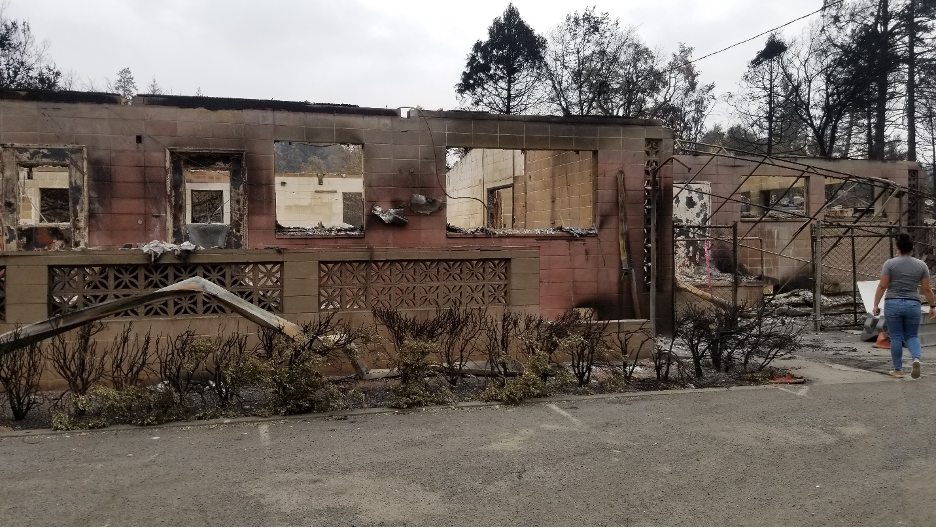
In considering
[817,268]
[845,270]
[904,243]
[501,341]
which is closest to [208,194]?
[845,270]

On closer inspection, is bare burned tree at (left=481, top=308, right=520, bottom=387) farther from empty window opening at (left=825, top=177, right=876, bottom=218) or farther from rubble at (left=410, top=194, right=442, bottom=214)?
empty window opening at (left=825, top=177, right=876, bottom=218)

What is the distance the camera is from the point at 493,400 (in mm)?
7074

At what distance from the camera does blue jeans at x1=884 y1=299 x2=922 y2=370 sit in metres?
8.29

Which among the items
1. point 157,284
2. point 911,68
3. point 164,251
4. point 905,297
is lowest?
point 905,297

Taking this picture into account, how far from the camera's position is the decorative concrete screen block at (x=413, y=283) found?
27.1ft

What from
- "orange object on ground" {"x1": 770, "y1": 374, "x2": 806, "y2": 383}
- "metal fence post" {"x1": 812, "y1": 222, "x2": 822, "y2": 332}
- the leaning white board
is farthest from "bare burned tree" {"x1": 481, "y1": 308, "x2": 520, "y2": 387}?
the leaning white board

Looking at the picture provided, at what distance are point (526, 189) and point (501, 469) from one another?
12.5 meters

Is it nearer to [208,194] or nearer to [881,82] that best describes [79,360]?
[208,194]

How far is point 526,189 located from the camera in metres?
17.0

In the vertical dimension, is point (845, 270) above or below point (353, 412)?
above

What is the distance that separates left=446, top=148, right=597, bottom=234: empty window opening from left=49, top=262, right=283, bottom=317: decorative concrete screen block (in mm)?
5277

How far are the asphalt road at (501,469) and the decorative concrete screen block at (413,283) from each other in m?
2.06

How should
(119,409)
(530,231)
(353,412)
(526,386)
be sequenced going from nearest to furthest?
(119,409)
(353,412)
(526,386)
(530,231)

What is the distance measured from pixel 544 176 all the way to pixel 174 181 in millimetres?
7682
